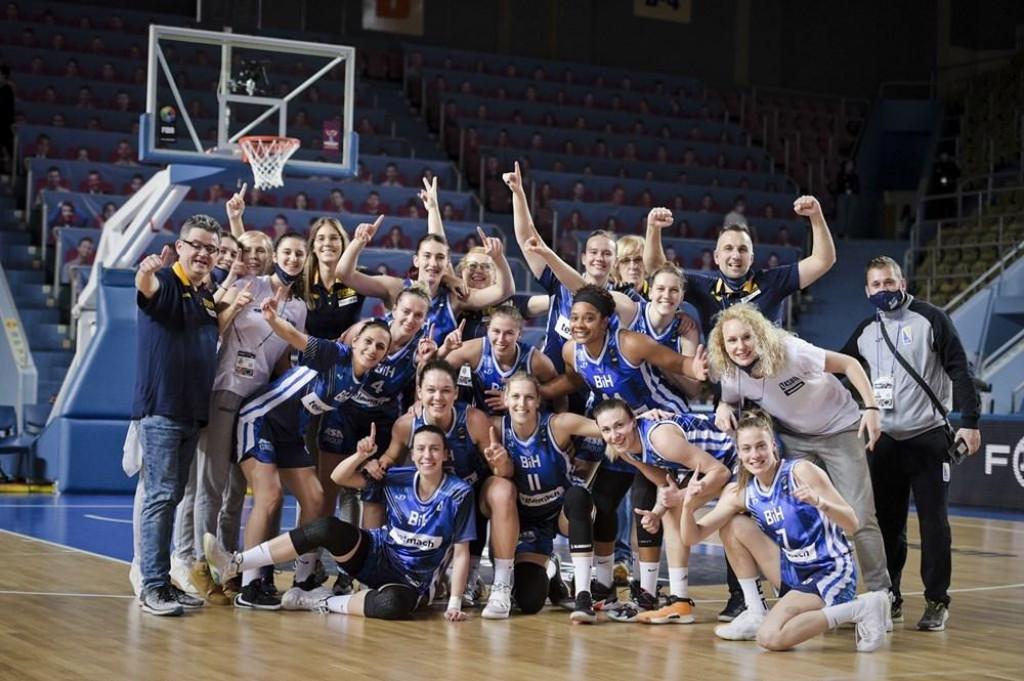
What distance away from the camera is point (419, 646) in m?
5.98

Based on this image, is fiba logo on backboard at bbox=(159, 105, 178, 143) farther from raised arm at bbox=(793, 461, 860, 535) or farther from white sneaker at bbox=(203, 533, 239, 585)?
raised arm at bbox=(793, 461, 860, 535)

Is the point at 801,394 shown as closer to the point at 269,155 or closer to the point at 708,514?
the point at 708,514

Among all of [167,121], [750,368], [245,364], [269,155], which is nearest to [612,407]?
[750,368]

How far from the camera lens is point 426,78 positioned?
2280 cm

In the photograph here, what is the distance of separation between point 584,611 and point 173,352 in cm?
230

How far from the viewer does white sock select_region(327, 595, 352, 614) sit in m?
6.86

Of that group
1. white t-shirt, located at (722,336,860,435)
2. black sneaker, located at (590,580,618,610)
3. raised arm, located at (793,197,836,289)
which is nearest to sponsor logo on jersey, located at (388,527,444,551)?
black sneaker, located at (590,580,618,610)

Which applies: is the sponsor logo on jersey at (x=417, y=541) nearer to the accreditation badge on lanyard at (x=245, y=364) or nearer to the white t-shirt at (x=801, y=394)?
the accreditation badge on lanyard at (x=245, y=364)

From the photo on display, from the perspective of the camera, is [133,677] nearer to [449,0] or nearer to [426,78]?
[426,78]

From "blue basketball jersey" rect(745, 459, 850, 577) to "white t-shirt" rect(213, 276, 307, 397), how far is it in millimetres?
2648

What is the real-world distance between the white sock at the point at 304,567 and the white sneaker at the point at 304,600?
0.64 ft

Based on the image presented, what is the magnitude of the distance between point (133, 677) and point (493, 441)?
2423 mm

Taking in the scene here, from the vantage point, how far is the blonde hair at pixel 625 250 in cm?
787

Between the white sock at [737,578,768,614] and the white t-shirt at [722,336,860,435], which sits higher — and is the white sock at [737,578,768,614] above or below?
below
